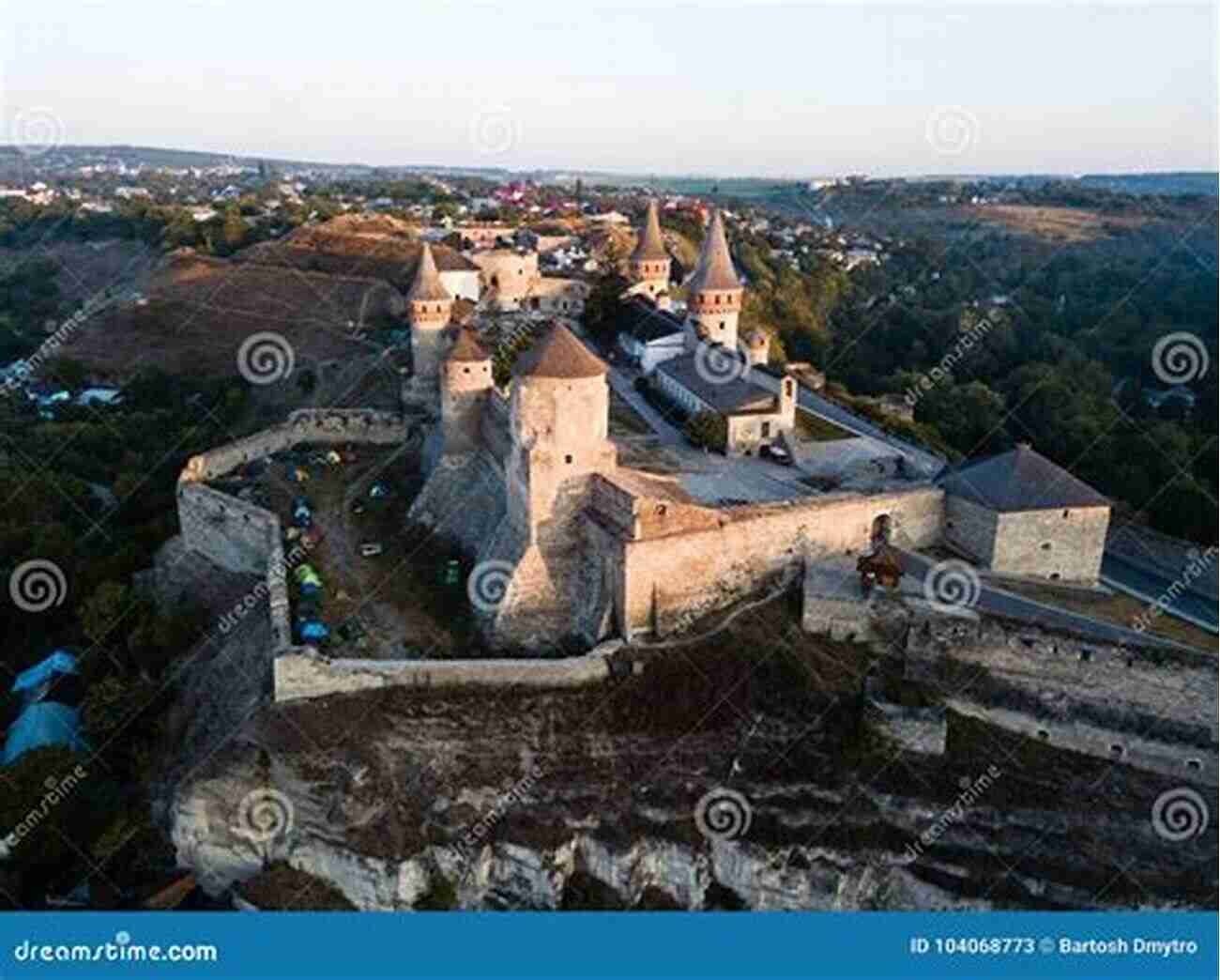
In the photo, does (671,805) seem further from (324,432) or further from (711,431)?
(324,432)

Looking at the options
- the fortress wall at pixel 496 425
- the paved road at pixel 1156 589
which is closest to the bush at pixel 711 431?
the fortress wall at pixel 496 425

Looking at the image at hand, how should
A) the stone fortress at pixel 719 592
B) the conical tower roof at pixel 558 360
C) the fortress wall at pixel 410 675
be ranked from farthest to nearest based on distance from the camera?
the conical tower roof at pixel 558 360 → the fortress wall at pixel 410 675 → the stone fortress at pixel 719 592

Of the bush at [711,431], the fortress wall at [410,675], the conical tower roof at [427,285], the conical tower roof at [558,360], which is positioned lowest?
the fortress wall at [410,675]

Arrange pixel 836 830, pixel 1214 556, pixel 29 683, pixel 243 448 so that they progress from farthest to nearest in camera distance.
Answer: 1. pixel 243 448
2. pixel 29 683
3. pixel 1214 556
4. pixel 836 830

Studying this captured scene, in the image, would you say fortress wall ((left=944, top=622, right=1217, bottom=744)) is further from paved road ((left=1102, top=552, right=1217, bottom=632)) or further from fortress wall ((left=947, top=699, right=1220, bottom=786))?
paved road ((left=1102, top=552, right=1217, bottom=632))

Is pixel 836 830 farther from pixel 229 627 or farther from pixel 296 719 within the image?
pixel 229 627

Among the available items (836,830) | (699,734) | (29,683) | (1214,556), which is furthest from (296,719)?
(1214,556)

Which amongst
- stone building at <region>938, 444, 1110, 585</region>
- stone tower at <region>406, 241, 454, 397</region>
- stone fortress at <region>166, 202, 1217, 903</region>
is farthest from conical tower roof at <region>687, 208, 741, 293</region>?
stone building at <region>938, 444, 1110, 585</region>

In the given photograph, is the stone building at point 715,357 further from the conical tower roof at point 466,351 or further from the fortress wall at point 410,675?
the fortress wall at point 410,675
